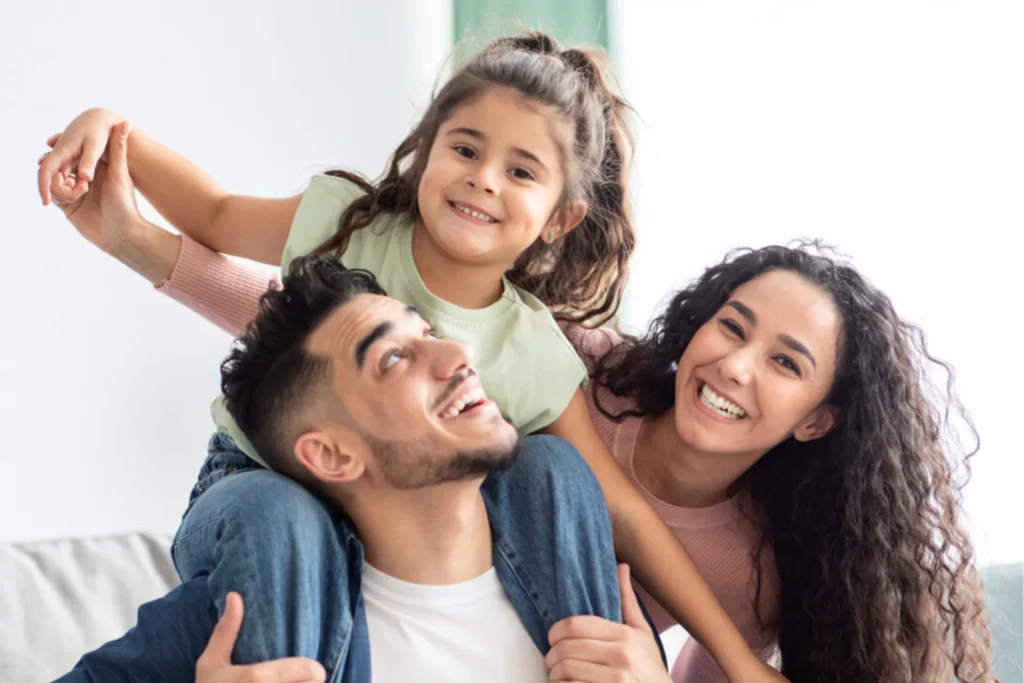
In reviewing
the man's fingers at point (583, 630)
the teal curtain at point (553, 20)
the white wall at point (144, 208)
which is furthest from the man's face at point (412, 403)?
the teal curtain at point (553, 20)

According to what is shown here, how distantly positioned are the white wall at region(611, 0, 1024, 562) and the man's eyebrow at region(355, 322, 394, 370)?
136 centimetres

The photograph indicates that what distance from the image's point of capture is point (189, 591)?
4.56 feet

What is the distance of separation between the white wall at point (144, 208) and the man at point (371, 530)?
1155 millimetres

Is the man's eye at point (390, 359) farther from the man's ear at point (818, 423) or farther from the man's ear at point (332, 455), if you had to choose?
the man's ear at point (818, 423)

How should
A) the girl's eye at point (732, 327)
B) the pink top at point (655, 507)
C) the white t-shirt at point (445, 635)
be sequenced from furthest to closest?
the pink top at point (655, 507) → the girl's eye at point (732, 327) → the white t-shirt at point (445, 635)

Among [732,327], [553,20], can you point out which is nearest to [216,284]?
[732,327]

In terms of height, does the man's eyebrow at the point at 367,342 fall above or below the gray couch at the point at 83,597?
above

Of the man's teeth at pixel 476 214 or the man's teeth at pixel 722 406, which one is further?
the man's teeth at pixel 722 406

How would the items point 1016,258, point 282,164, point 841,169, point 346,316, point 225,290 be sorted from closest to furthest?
1. point 346,316
2. point 225,290
3. point 1016,258
4. point 841,169
5. point 282,164

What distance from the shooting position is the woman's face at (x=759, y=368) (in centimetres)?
174

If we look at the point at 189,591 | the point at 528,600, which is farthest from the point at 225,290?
the point at 528,600

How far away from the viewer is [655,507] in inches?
76.2

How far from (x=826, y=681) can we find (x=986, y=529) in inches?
28.8

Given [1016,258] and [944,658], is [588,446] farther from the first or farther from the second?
[1016,258]
